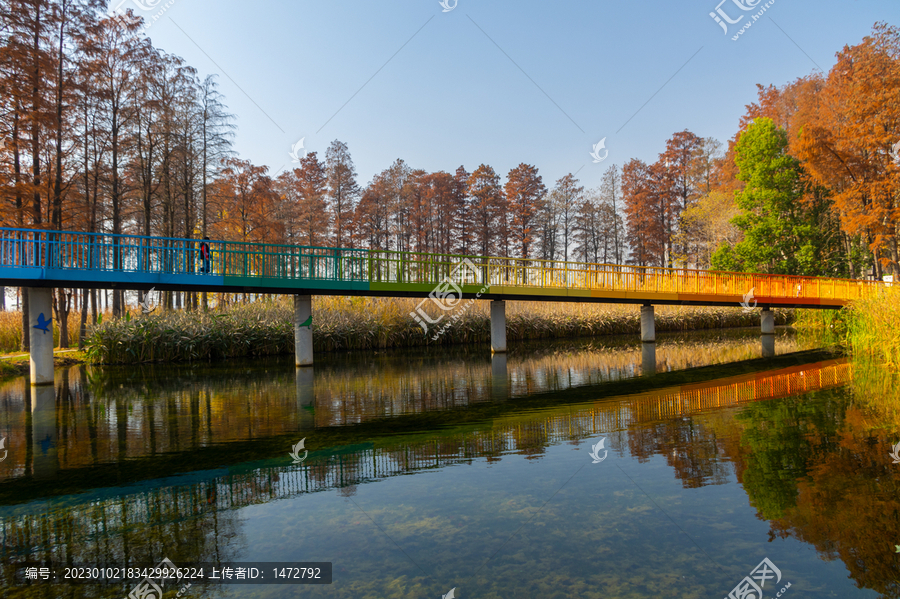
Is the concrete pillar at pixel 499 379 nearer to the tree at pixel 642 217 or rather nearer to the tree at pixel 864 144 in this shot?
the tree at pixel 864 144

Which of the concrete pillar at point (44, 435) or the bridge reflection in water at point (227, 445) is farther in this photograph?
the concrete pillar at point (44, 435)

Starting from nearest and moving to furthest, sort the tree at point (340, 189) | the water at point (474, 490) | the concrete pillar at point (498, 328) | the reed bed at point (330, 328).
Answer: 1. the water at point (474, 490)
2. the reed bed at point (330, 328)
3. the concrete pillar at point (498, 328)
4. the tree at point (340, 189)

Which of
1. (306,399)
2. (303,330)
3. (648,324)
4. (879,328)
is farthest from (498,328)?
(879,328)

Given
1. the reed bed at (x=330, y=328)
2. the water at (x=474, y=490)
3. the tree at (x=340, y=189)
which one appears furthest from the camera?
the tree at (x=340, y=189)

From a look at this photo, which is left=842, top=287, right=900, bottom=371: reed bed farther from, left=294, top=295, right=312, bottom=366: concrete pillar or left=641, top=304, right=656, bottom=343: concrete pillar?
left=294, top=295, right=312, bottom=366: concrete pillar

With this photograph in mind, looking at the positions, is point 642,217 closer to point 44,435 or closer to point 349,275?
point 349,275

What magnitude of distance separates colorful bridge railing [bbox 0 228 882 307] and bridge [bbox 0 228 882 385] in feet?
0.11

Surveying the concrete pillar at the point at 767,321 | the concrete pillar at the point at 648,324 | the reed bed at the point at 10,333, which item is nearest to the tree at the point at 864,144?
the concrete pillar at the point at 767,321

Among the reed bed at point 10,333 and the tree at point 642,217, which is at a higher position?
the tree at point 642,217

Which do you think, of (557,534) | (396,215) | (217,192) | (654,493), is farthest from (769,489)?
(396,215)

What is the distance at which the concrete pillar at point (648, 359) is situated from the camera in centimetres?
1334

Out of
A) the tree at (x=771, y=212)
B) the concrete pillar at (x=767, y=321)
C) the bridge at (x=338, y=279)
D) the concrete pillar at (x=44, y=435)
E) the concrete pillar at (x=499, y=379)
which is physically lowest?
the concrete pillar at (x=499, y=379)

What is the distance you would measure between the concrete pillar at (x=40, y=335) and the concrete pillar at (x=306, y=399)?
6.00 m

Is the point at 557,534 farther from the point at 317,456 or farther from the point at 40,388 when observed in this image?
the point at 40,388
